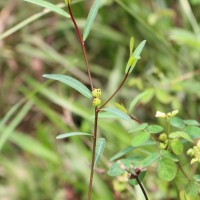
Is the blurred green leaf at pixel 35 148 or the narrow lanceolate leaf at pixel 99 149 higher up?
the narrow lanceolate leaf at pixel 99 149

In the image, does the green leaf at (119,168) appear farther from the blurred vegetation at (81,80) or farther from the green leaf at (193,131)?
the blurred vegetation at (81,80)

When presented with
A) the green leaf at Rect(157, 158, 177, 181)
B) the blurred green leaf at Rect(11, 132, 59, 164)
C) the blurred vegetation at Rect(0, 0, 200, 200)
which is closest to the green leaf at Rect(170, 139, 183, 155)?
the green leaf at Rect(157, 158, 177, 181)

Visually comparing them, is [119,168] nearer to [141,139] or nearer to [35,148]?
[141,139]

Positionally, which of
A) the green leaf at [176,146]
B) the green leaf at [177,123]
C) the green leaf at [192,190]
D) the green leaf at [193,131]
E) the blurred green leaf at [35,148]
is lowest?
the blurred green leaf at [35,148]

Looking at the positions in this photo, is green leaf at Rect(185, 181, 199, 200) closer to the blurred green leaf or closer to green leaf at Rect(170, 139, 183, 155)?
green leaf at Rect(170, 139, 183, 155)

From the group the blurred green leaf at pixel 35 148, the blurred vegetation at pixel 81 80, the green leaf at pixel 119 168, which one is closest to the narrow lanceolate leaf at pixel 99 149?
the green leaf at pixel 119 168

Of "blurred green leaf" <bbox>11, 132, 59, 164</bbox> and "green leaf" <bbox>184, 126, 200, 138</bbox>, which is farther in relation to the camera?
"blurred green leaf" <bbox>11, 132, 59, 164</bbox>

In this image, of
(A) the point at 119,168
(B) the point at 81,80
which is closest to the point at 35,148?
(B) the point at 81,80

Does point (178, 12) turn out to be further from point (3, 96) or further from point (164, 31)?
point (3, 96)
